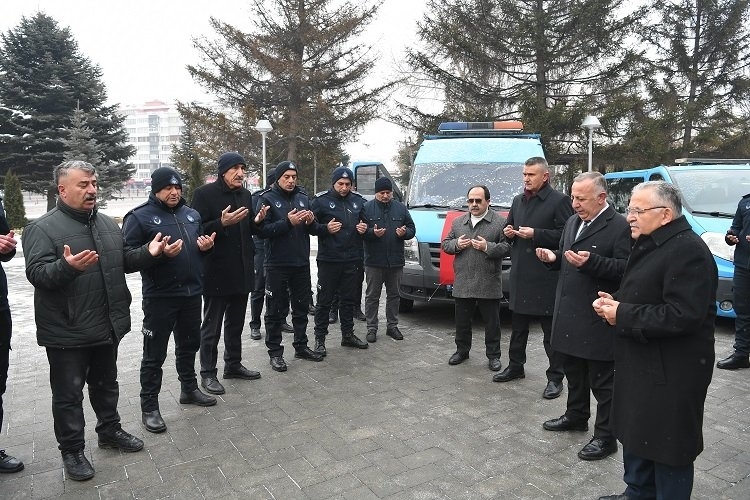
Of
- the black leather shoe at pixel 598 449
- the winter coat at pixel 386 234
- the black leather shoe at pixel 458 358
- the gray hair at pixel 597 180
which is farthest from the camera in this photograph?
the winter coat at pixel 386 234

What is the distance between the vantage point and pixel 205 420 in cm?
440

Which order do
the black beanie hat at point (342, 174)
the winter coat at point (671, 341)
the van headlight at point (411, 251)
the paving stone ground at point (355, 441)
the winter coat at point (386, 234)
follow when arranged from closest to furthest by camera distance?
the winter coat at point (671, 341) → the paving stone ground at point (355, 441) → the black beanie hat at point (342, 174) → the winter coat at point (386, 234) → the van headlight at point (411, 251)

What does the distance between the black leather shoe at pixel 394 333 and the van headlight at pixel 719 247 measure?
3899 millimetres

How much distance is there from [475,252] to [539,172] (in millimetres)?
1135

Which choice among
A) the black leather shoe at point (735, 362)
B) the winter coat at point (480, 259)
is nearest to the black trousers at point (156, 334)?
the winter coat at point (480, 259)

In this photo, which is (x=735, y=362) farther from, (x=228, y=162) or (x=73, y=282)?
(x=73, y=282)

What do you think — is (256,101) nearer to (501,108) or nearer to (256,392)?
(501,108)

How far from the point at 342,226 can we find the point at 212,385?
2213mm

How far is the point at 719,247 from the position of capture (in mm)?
6734

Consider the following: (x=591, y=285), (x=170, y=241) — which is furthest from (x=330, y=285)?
(x=591, y=285)

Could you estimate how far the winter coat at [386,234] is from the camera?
673 cm

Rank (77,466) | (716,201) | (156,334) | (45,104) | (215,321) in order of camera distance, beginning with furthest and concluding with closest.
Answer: (45,104) → (716,201) → (215,321) → (156,334) → (77,466)

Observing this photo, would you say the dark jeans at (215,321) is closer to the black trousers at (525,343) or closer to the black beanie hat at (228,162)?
the black beanie hat at (228,162)

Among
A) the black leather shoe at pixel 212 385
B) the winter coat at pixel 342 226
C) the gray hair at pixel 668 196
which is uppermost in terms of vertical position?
the gray hair at pixel 668 196
